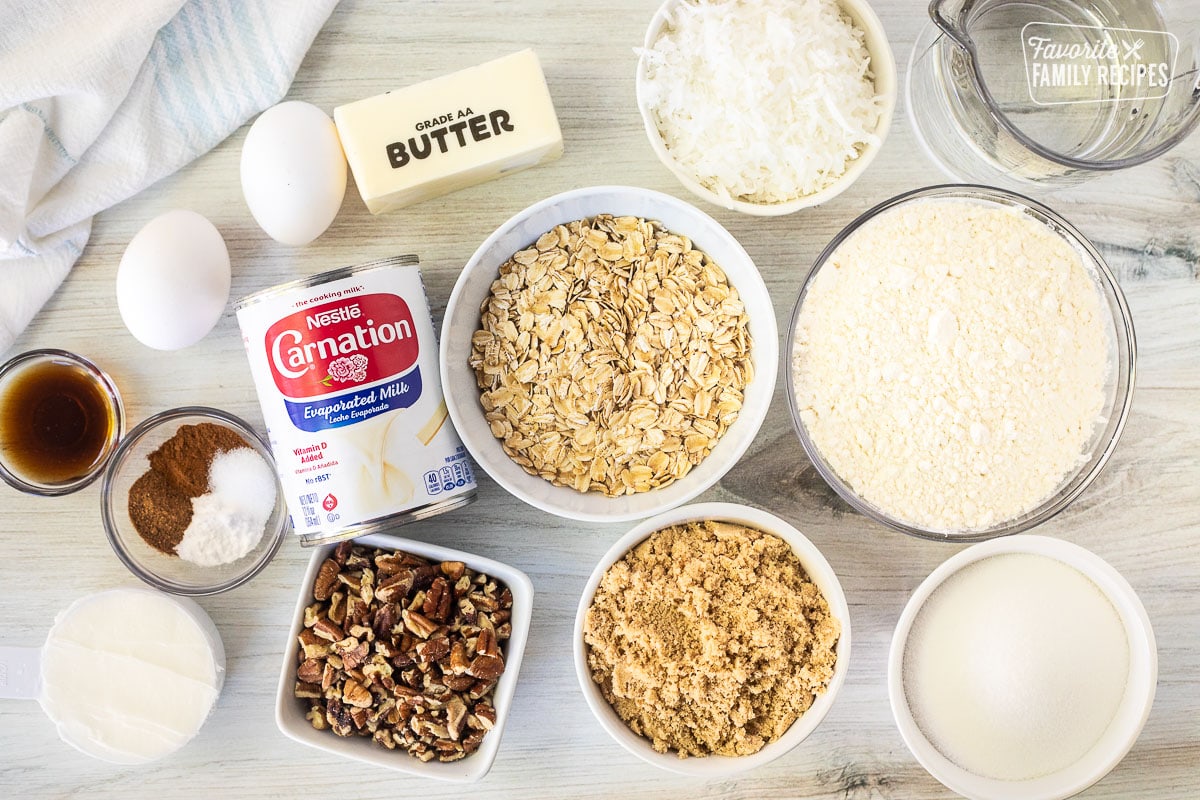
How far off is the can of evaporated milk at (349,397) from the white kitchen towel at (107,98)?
1.19 ft

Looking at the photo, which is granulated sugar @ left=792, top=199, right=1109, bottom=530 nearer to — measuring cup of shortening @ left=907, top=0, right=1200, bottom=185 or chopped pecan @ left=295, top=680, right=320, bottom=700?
measuring cup of shortening @ left=907, top=0, right=1200, bottom=185

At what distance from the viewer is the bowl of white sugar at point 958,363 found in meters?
1.02

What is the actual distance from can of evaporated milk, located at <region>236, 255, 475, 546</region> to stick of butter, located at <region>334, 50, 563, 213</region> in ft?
0.48

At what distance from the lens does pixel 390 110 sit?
1067 mm

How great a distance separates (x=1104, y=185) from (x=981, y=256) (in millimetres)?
307

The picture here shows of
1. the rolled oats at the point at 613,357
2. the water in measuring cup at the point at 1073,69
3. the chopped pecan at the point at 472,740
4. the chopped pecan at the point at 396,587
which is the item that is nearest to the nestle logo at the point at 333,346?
the rolled oats at the point at 613,357

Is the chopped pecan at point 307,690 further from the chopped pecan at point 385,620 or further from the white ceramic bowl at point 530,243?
the white ceramic bowl at point 530,243

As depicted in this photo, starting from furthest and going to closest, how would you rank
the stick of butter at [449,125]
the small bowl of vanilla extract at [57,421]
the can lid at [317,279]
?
1. the small bowl of vanilla extract at [57,421]
2. the stick of butter at [449,125]
3. the can lid at [317,279]

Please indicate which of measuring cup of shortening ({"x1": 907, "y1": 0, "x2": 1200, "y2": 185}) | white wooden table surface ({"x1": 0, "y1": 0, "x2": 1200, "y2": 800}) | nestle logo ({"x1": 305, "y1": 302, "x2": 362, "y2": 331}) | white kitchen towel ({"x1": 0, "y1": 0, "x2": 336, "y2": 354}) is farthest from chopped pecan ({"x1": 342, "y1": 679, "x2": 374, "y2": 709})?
measuring cup of shortening ({"x1": 907, "y1": 0, "x2": 1200, "y2": 185})

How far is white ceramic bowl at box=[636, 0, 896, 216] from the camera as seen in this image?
1053 mm

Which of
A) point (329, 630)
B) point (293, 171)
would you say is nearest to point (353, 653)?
point (329, 630)

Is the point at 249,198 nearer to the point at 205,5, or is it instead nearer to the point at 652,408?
the point at 205,5

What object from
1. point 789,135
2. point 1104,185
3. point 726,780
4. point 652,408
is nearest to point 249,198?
point 652,408

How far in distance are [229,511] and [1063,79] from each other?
4.32 feet
